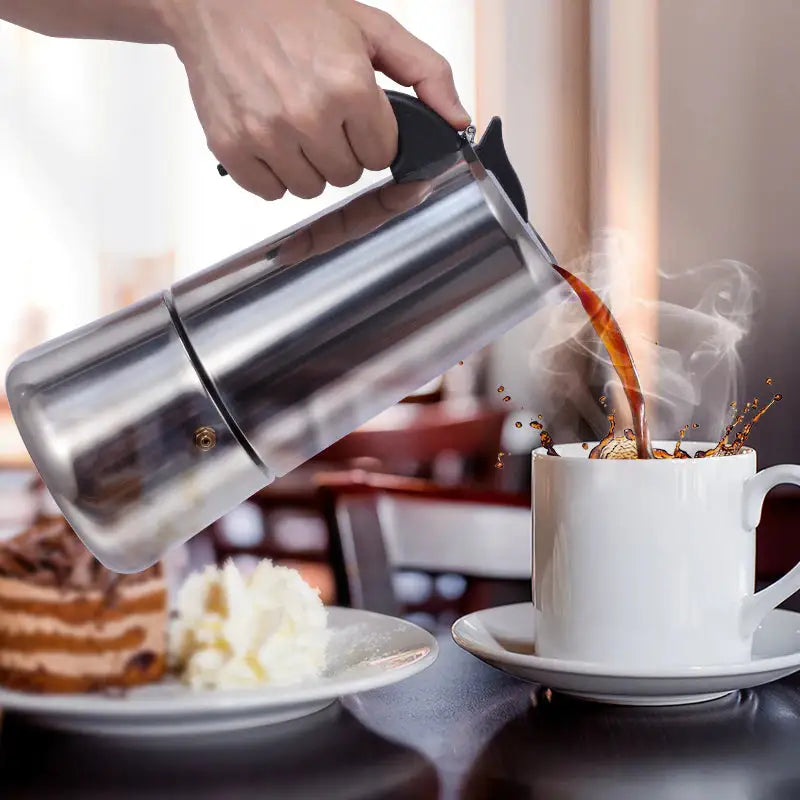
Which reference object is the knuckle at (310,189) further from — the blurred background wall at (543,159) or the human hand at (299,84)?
the blurred background wall at (543,159)

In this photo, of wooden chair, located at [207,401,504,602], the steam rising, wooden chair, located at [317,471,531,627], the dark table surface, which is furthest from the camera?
wooden chair, located at [207,401,504,602]

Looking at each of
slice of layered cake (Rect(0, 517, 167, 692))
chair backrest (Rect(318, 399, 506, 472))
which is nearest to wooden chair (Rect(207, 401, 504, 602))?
chair backrest (Rect(318, 399, 506, 472))

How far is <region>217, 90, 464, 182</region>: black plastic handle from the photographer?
54cm

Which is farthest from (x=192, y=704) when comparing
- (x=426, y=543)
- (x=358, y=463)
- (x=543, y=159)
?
(x=543, y=159)

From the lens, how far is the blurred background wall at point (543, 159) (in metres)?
2.61

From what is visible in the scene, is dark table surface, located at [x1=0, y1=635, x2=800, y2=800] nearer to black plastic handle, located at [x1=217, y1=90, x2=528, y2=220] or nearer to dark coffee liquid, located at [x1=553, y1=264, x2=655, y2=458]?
dark coffee liquid, located at [x1=553, y1=264, x2=655, y2=458]

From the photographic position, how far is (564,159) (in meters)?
3.11

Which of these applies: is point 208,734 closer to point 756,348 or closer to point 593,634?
point 593,634

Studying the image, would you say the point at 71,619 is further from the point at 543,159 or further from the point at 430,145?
the point at 543,159

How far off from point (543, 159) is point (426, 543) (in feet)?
7.55

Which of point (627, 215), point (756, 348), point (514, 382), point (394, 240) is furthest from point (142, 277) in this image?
point (394, 240)

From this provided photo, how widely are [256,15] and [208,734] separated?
0.32 metres

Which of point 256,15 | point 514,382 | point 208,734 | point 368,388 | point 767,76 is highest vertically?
point 767,76

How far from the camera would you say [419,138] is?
0.55 meters
